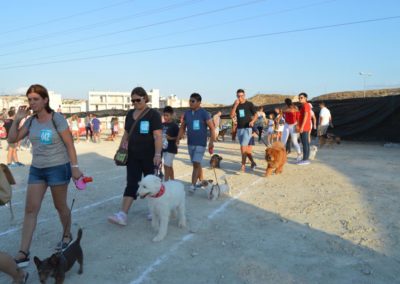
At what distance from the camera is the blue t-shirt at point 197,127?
6.58 m

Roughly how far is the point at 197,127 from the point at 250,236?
254 cm

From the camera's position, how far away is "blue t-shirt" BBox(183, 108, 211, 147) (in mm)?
6578

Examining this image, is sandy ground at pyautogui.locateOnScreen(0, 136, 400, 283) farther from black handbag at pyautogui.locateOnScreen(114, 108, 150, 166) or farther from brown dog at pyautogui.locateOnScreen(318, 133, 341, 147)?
brown dog at pyautogui.locateOnScreen(318, 133, 341, 147)

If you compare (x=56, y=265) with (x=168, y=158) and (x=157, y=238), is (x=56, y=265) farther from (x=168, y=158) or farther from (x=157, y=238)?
(x=168, y=158)

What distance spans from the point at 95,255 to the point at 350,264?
293 centimetres

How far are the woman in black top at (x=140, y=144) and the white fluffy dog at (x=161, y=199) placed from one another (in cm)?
45

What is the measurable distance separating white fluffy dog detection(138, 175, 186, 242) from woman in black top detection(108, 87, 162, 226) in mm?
451

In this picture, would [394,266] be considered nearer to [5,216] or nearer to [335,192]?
[335,192]

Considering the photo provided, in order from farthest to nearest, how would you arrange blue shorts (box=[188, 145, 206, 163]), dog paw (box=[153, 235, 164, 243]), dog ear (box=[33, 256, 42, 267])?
blue shorts (box=[188, 145, 206, 163]) < dog paw (box=[153, 235, 164, 243]) < dog ear (box=[33, 256, 42, 267])

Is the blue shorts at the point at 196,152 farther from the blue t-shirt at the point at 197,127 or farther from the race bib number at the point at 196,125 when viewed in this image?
the race bib number at the point at 196,125

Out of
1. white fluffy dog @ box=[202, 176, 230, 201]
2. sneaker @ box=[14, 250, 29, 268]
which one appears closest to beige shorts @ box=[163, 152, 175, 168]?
white fluffy dog @ box=[202, 176, 230, 201]

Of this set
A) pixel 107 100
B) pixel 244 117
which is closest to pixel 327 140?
pixel 244 117

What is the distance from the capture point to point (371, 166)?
9.77 meters

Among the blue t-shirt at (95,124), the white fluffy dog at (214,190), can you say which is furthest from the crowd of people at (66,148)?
the blue t-shirt at (95,124)
